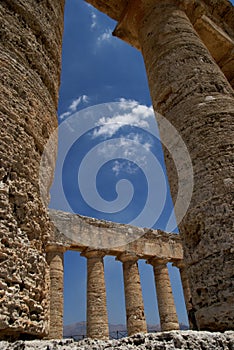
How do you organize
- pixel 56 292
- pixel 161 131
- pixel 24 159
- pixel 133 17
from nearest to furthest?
pixel 24 159, pixel 161 131, pixel 133 17, pixel 56 292

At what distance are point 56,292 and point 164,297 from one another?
256 inches

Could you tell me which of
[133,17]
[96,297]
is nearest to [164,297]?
[96,297]

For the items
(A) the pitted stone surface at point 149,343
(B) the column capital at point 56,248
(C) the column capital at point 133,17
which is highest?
(C) the column capital at point 133,17

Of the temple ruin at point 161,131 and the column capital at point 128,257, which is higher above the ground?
the column capital at point 128,257

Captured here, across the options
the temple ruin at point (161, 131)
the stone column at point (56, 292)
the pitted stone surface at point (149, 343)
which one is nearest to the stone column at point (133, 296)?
the stone column at point (56, 292)

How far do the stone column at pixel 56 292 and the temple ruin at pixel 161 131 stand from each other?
8.10 metres

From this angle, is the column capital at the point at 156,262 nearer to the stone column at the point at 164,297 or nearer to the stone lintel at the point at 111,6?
the stone column at the point at 164,297

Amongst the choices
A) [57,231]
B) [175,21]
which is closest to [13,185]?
[175,21]

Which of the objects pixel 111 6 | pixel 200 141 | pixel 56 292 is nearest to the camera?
pixel 200 141

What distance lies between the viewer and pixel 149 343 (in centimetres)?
191

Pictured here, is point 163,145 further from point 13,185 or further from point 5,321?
point 5,321

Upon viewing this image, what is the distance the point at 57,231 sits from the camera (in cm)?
1474

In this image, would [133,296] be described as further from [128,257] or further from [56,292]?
[56,292]

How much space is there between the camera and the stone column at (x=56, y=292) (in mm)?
11766
